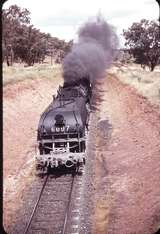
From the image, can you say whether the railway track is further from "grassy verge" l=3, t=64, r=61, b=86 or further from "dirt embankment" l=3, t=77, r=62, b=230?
"grassy verge" l=3, t=64, r=61, b=86

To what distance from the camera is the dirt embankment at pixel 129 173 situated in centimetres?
1370

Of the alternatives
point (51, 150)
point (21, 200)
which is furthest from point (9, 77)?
point (21, 200)

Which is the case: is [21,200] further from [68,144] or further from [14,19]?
[14,19]

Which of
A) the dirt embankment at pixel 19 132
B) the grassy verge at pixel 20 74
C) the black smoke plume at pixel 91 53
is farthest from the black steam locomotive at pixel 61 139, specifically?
the grassy verge at pixel 20 74

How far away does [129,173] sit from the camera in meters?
18.0

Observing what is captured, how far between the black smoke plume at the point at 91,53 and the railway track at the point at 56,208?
37.1ft

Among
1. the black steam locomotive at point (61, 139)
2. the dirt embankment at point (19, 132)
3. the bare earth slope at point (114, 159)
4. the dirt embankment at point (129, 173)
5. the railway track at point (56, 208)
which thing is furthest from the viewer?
the black steam locomotive at point (61, 139)

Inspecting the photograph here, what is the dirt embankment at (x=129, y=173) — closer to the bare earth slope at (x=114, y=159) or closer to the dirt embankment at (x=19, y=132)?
the bare earth slope at (x=114, y=159)

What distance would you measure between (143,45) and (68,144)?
38676 mm

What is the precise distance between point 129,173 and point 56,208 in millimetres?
4538

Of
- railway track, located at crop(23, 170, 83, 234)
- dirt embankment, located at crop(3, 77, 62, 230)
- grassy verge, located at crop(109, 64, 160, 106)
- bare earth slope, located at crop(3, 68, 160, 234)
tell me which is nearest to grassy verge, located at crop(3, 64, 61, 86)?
dirt embankment, located at crop(3, 77, 62, 230)

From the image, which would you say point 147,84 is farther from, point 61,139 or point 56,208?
point 56,208

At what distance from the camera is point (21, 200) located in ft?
52.5

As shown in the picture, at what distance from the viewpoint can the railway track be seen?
13.4 metres
